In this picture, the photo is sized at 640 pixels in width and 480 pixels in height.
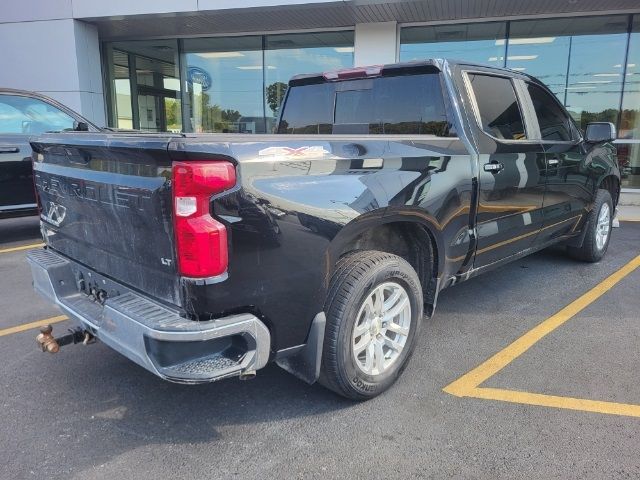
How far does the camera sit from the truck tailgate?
2.22 meters

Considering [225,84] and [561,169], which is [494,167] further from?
[225,84]

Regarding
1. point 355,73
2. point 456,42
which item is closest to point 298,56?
point 456,42

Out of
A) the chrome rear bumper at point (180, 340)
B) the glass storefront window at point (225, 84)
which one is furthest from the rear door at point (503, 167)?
the glass storefront window at point (225, 84)

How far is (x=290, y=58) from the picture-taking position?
41.3ft

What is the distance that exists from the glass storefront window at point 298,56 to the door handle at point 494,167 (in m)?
8.92

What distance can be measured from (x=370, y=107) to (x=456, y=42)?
8.42 metres

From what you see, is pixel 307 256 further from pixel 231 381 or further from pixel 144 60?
pixel 144 60

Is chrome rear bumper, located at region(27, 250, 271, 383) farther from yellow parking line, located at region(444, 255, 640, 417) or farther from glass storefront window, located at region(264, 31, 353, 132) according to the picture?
glass storefront window, located at region(264, 31, 353, 132)

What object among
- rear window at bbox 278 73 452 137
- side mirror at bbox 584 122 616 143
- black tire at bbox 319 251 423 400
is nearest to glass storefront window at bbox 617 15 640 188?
side mirror at bbox 584 122 616 143

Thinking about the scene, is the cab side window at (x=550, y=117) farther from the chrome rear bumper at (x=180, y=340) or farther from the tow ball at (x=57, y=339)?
the tow ball at (x=57, y=339)

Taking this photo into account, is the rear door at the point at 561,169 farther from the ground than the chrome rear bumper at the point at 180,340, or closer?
farther from the ground

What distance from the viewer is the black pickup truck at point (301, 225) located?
217cm

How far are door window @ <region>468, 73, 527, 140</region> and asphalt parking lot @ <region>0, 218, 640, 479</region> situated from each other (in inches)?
60.0

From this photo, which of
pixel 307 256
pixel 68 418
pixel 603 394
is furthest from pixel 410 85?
pixel 68 418
